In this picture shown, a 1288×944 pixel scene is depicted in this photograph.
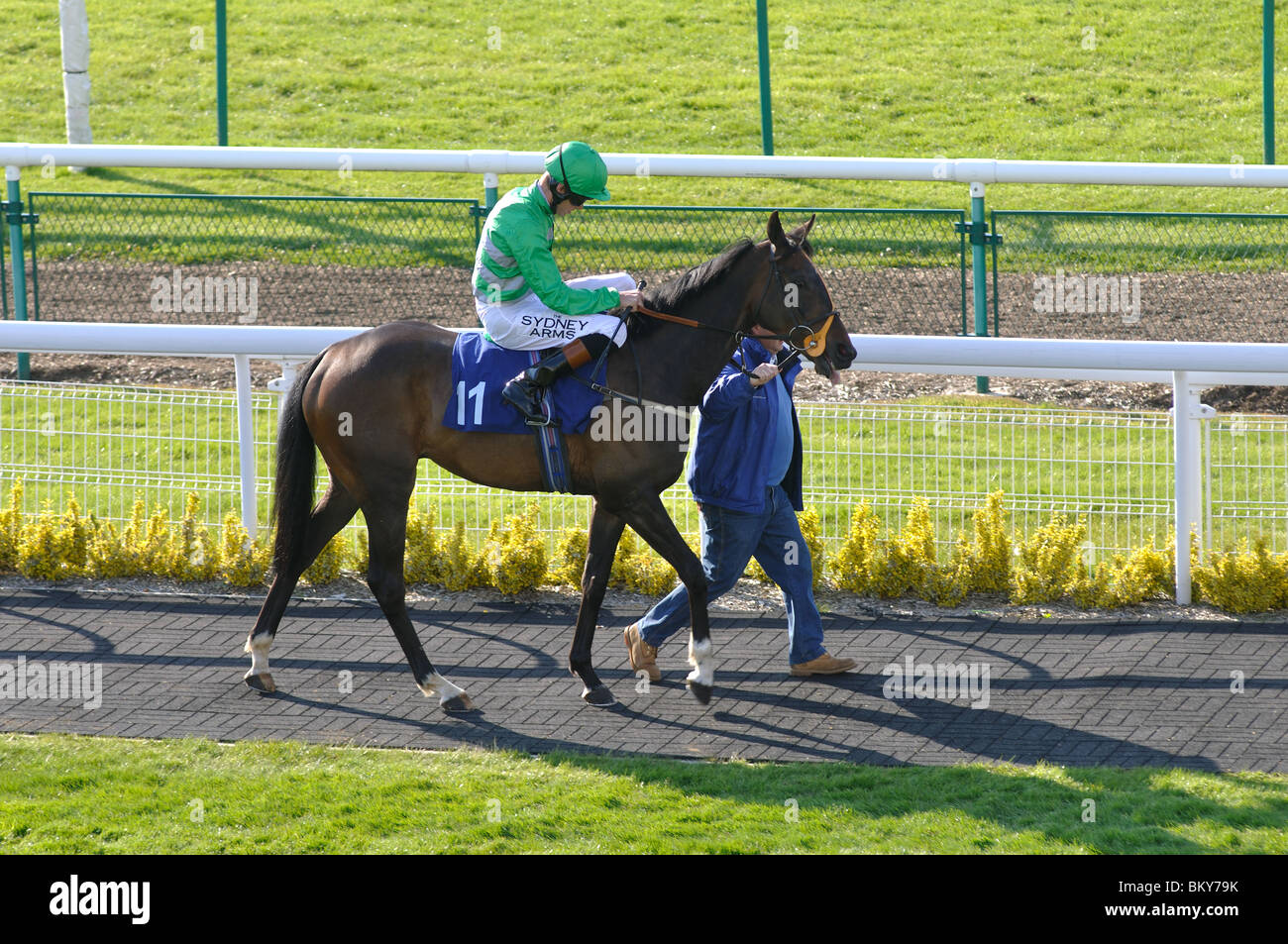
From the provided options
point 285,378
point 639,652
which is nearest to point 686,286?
point 639,652

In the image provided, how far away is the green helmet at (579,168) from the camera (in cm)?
564

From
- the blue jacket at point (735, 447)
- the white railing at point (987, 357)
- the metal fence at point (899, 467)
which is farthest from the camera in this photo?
the metal fence at point (899, 467)

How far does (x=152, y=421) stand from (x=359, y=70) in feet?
42.1

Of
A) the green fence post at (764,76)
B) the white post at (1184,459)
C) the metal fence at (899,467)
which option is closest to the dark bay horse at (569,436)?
the metal fence at (899,467)

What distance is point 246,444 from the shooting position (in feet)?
24.2

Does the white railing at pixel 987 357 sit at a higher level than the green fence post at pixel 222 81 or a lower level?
lower

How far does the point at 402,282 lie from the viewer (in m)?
12.4

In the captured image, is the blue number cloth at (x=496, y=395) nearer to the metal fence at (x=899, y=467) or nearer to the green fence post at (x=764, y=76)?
the metal fence at (x=899, y=467)

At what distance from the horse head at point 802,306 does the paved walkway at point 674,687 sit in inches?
53.7

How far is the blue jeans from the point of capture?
6137mm

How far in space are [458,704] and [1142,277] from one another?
8201 mm

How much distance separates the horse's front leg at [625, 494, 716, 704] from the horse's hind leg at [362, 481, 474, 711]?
907 millimetres
